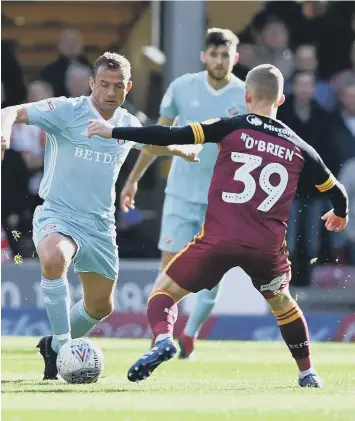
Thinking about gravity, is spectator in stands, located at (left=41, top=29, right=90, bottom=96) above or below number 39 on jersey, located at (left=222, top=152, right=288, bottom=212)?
above

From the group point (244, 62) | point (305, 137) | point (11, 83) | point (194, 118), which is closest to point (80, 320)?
point (194, 118)

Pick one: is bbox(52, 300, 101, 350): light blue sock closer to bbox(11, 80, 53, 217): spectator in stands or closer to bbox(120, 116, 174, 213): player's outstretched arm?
bbox(120, 116, 174, 213): player's outstretched arm

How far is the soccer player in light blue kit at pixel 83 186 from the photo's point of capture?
26.3 ft

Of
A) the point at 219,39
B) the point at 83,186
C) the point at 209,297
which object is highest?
the point at 219,39

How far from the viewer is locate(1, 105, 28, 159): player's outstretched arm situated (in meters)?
7.40

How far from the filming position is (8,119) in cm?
757

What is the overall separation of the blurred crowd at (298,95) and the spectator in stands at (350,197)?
1cm

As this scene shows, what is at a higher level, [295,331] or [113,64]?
[113,64]

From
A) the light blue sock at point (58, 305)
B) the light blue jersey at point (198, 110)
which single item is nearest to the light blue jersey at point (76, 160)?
the light blue sock at point (58, 305)

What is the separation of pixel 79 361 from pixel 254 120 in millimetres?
1706

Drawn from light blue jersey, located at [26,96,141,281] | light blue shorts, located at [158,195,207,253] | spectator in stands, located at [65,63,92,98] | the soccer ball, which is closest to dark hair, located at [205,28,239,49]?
light blue shorts, located at [158,195,207,253]

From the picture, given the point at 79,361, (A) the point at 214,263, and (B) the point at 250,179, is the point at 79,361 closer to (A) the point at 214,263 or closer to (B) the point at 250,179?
(A) the point at 214,263

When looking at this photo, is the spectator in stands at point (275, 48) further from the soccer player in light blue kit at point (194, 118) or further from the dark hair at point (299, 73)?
the soccer player in light blue kit at point (194, 118)

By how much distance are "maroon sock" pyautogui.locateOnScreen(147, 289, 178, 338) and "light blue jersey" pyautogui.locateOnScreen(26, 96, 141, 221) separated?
100cm
